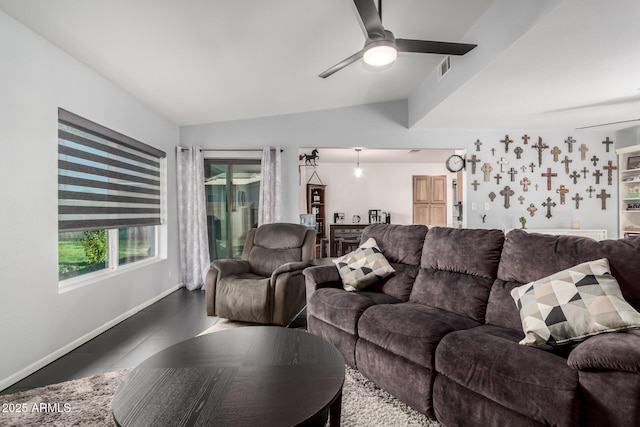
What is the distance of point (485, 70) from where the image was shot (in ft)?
9.35

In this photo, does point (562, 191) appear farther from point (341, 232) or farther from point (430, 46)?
point (341, 232)

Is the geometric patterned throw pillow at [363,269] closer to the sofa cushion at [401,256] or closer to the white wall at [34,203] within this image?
the sofa cushion at [401,256]

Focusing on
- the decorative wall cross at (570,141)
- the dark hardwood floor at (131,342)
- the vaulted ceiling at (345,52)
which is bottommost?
the dark hardwood floor at (131,342)

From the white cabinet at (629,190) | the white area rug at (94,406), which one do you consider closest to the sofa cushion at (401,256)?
the white area rug at (94,406)

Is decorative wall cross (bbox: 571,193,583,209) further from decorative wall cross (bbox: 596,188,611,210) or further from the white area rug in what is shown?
the white area rug

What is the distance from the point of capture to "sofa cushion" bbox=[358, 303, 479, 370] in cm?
177

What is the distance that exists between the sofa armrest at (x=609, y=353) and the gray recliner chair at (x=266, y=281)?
2232 millimetres

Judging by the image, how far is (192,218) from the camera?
4805 mm

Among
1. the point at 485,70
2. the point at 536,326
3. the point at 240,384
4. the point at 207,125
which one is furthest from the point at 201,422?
the point at 207,125

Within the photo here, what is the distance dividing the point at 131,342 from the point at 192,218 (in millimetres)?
2240

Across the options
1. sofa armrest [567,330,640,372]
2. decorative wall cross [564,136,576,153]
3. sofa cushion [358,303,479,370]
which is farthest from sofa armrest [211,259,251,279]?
decorative wall cross [564,136,576,153]

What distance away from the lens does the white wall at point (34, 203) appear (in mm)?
2162

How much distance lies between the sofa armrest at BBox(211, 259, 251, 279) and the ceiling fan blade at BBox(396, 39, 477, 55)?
2534 millimetres

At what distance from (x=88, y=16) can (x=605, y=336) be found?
341cm
